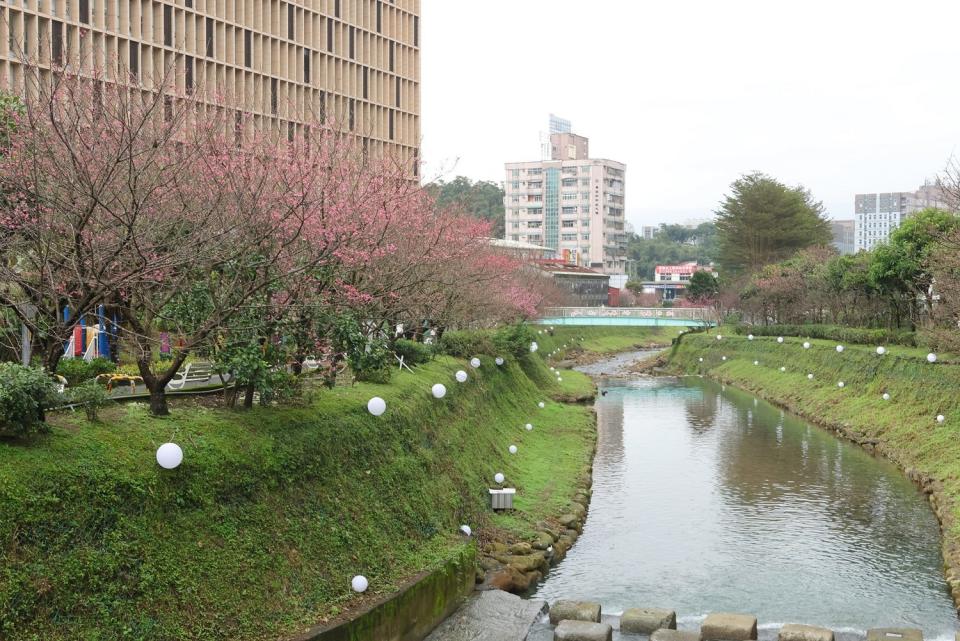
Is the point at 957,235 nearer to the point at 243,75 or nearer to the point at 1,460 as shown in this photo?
the point at 1,460

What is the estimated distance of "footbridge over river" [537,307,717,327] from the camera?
7962cm

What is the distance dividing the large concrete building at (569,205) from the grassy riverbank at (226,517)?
362ft

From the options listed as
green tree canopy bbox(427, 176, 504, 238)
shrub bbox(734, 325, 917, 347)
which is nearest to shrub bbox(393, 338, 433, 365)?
shrub bbox(734, 325, 917, 347)

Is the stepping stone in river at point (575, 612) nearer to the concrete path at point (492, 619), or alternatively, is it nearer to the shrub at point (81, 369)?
the concrete path at point (492, 619)

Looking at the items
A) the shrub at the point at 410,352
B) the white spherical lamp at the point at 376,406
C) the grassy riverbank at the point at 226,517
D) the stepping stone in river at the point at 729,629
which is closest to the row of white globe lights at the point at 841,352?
the grassy riverbank at the point at 226,517

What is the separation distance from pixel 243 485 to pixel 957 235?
24.2m

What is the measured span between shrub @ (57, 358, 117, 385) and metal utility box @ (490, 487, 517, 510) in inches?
357

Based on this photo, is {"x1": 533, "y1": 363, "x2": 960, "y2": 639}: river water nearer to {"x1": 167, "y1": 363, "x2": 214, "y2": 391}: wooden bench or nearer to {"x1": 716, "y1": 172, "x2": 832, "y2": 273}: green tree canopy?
→ {"x1": 167, "y1": 363, "x2": 214, "y2": 391}: wooden bench

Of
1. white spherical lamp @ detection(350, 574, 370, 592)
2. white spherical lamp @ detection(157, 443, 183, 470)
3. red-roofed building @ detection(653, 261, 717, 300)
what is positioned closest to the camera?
white spherical lamp @ detection(157, 443, 183, 470)

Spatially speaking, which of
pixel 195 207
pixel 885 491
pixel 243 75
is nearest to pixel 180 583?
pixel 195 207

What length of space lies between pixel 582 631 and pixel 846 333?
37.0 meters

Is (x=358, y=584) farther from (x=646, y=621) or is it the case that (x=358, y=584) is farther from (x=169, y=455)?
(x=646, y=621)

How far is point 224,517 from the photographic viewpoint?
13.9 m

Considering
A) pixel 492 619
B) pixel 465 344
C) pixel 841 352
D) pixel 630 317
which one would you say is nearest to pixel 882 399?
pixel 841 352
